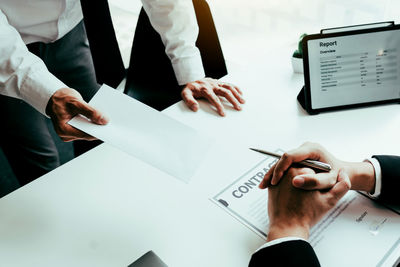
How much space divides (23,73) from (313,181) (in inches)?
35.1

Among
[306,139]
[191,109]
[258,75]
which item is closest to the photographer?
[306,139]

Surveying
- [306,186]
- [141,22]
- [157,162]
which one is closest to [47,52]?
[141,22]

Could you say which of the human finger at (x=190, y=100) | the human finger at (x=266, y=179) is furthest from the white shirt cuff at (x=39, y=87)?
the human finger at (x=266, y=179)

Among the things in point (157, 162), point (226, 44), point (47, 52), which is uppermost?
point (157, 162)

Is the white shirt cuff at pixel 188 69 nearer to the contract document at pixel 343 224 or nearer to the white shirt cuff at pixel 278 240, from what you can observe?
the contract document at pixel 343 224

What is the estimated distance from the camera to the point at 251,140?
1.00 metres

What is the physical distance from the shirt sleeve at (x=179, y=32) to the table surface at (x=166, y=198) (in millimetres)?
221

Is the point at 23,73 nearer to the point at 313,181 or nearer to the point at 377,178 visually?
the point at 313,181

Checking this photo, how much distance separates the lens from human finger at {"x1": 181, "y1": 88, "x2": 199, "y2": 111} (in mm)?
1139

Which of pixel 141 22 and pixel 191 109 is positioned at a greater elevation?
pixel 141 22

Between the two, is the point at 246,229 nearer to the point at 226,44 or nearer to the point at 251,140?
the point at 251,140

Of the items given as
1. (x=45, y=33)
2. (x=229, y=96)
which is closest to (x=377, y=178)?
(x=229, y=96)

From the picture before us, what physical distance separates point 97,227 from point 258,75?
84 cm

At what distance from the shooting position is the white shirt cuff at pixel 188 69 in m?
1.30
